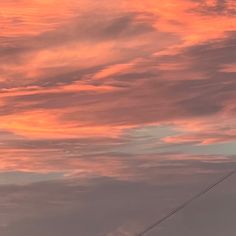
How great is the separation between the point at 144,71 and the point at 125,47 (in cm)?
12

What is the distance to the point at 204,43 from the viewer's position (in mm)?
20234

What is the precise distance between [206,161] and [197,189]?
0.11m

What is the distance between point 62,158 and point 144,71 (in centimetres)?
46

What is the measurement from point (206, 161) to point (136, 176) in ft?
0.90

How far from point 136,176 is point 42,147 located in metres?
0.38

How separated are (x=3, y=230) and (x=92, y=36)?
0.82 m

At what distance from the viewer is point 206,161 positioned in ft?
66.3

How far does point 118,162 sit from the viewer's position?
20.2m

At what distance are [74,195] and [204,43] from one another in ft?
2.51

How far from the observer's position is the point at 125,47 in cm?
2020

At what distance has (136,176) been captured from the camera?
2020 cm

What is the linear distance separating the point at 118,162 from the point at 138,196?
6.0 inches

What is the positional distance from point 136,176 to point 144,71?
0.40 meters

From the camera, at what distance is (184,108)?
66.6 feet
